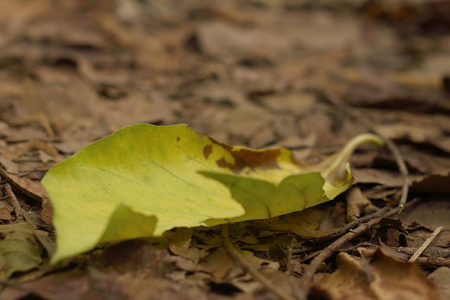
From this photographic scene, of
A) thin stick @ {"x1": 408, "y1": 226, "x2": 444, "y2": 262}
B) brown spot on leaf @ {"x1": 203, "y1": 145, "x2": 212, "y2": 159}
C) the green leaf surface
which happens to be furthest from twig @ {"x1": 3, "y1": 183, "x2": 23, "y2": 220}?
thin stick @ {"x1": 408, "y1": 226, "x2": 444, "y2": 262}

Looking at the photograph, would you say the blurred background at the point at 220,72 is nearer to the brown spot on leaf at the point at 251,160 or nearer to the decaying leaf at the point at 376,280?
the brown spot on leaf at the point at 251,160

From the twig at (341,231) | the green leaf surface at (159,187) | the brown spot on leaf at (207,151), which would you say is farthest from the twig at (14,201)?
the twig at (341,231)

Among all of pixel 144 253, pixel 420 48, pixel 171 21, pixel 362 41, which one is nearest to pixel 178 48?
pixel 171 21

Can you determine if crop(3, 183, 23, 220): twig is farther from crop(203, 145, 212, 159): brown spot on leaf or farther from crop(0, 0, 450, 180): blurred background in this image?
crop(203, 145, 212, 159): brown spot on leaf

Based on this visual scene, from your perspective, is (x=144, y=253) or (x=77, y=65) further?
(x=77, y=65)

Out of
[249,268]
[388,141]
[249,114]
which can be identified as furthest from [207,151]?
[249,114]

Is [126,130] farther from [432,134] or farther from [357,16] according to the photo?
[357,16]

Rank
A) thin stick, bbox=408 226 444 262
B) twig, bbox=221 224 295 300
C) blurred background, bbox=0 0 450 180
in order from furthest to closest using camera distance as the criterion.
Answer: blurred background, bbox=0 0 450 180
thin stick, bbox=408 226 444 262
twig, bbox=221 224 295 300
